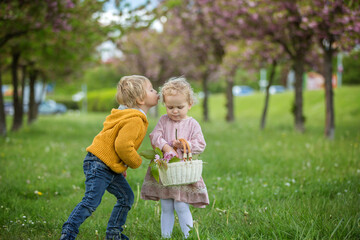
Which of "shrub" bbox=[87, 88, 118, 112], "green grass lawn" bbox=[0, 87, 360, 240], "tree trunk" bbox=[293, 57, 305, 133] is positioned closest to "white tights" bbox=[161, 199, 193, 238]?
"green grass lawn" bbox=[0, 87, 360, 240]

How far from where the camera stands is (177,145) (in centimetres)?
354

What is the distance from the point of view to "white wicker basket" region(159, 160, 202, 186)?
3217mm

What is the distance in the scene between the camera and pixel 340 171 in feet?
21.3

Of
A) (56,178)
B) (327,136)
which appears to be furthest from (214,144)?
(56,178)

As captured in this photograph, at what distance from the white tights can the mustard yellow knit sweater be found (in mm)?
504

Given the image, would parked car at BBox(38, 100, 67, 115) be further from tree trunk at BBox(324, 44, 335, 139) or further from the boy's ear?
the boy's ear

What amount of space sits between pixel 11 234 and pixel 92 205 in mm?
999

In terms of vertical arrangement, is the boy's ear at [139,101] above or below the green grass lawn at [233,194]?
above

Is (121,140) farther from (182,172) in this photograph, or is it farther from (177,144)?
(182,172)

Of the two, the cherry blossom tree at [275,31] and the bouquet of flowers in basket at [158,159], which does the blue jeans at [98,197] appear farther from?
the cherry blossom tree at [275,31]

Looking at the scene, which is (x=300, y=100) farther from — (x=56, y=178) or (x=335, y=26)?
(x=56, y=178)

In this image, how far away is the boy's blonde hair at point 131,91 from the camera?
3.59 metres

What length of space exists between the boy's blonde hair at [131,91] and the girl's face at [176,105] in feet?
0.80

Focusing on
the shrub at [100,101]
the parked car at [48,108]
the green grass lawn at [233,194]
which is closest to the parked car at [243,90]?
the shrub at [100,101]
